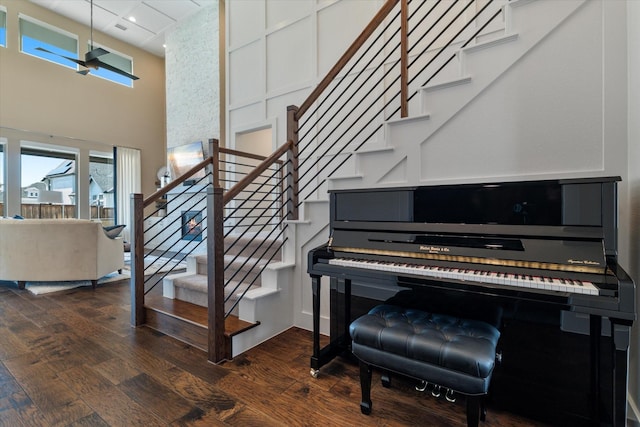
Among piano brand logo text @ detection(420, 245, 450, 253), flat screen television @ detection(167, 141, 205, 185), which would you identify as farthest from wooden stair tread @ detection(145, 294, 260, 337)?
flat screen television @ detection(167, 141, 205, 185)

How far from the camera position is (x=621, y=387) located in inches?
46.1

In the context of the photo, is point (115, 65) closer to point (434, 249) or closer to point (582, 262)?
point (434, 249)

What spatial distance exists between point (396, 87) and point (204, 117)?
13.6 ft

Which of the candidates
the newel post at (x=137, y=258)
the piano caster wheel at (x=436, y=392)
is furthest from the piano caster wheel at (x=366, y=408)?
the newel post at (x=137, y=258)

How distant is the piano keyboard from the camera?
1.13m

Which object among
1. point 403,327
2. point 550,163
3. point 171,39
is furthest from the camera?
point 171,39

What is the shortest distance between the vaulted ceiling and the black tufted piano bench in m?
6.63

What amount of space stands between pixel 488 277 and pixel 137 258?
265 cm

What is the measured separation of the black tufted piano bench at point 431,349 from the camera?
3.91 ft

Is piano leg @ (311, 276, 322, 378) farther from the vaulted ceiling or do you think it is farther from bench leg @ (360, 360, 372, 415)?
the vaulted ceiling

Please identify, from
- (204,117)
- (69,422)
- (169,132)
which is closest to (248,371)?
(69,422)

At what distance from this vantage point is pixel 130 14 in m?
6.07

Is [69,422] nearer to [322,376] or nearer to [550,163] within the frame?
[322,376]

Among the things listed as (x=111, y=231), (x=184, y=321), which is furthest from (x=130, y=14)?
(x=184, y=321)
